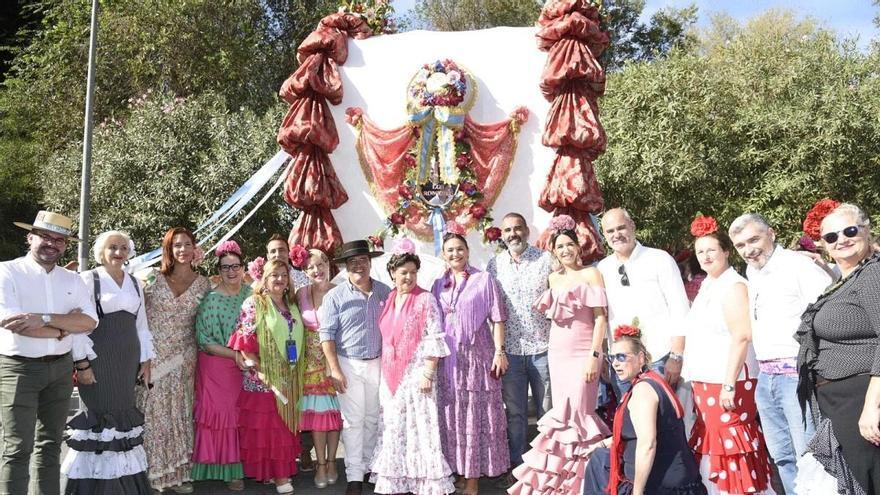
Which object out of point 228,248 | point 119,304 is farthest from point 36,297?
point 228,248

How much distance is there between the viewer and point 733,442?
15.2ft

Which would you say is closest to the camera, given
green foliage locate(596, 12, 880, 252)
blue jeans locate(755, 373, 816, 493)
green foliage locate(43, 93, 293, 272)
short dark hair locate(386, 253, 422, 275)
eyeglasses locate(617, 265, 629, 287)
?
blue jeans locate(755, 373, 816, 493)

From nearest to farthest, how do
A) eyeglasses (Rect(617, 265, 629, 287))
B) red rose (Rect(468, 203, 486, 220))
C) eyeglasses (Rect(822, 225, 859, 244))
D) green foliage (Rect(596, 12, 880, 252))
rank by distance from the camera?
eyeglasses (Rect(822, 225, 859, 244)) → eyeglasses (Rect(617, 265, 629, 287)) → red rose (Rect(468, 203, 486, 220)) → green foliage (Rect(596, 12, 880, 252))

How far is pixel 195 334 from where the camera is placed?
6.10 metres

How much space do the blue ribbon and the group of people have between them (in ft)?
5.23

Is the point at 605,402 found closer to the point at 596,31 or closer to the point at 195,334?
the point at 195,334

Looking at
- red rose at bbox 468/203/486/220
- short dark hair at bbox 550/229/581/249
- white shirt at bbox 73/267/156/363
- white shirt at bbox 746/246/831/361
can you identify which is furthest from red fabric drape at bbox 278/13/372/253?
white shirt at bbox 746/246/831/361

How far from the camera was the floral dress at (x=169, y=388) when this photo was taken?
583 cm

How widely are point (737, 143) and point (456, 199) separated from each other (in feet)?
25.9

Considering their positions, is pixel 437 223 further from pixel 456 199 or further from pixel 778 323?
pixel 778 323

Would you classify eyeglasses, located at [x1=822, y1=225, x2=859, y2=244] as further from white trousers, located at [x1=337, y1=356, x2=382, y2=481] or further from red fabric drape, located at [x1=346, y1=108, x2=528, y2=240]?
red fabric drape, located at [x1=346, y1=108, x2=528, y2=240]

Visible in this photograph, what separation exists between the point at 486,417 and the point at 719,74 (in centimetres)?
1122

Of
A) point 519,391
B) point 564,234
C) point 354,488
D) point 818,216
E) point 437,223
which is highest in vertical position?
point 437,223

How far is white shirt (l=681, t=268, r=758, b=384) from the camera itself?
4770mm
